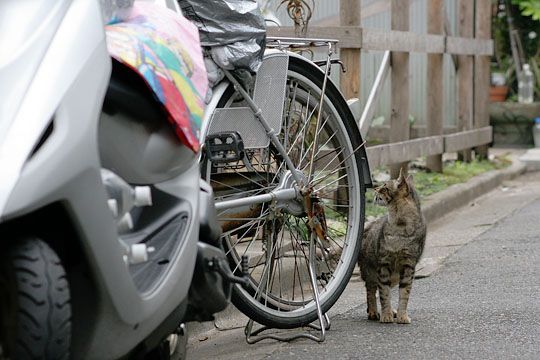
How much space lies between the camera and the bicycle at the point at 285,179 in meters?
4.25

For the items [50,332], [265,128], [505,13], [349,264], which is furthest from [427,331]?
[505,13]

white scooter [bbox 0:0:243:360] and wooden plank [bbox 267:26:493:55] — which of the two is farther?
wooden plank [bbox 267:26:493:55]

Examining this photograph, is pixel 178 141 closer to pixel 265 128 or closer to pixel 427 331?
pixel 265 128

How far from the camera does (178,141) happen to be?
2877 mm

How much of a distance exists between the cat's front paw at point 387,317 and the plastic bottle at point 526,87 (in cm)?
988

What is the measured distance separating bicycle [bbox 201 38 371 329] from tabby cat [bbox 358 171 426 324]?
0.38m

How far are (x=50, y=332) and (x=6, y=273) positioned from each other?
15 cm

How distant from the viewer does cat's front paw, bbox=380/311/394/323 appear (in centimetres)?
521

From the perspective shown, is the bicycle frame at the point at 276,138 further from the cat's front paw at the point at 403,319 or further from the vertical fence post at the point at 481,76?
the vertical fence post at the point at 481,76

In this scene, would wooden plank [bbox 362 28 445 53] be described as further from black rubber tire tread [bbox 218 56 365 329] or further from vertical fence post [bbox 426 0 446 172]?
black rubber tire tread [bbox 218 56 365 329]

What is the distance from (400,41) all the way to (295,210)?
461 cm

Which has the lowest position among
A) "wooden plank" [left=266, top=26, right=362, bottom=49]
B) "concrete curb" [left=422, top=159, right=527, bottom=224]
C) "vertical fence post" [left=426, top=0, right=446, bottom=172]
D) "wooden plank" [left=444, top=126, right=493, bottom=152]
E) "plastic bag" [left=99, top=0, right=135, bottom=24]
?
"concrete curb" [left=422, top=159, right=527, bottom=224]

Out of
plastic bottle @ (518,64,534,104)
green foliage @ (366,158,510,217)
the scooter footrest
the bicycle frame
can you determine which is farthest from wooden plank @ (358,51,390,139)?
plastic bottle @ (518,64,534,104)

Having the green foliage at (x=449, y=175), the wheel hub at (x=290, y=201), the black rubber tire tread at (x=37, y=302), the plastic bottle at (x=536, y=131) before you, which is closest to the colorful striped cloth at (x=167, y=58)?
the black rubber tire tread at (x=37, y=302)
